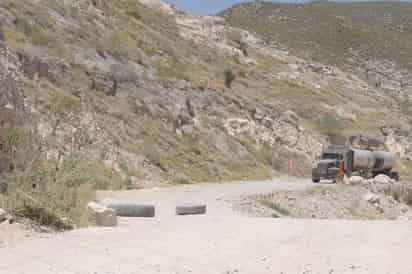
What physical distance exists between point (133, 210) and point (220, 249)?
5.11 meters

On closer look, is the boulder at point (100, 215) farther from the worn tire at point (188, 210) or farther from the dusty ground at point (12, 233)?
the worn tire at point (188, 210)

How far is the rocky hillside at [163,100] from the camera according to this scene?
30.0m

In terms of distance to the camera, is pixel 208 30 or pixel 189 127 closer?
Result: pixel 189 127

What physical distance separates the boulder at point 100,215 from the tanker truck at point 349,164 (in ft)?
86.4

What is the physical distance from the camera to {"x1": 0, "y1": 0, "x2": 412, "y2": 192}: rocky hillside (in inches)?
1179

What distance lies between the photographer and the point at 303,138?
48469 mm

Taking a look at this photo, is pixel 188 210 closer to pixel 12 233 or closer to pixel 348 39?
pixel 12 233

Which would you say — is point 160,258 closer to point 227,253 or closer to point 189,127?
point 227,253

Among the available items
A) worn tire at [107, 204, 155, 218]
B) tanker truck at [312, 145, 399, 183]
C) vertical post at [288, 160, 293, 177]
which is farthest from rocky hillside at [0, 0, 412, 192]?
tanker truck at [312, 145, 399, 183]

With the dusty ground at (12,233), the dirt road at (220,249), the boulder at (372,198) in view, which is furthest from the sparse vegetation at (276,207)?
the dusty ground at (12,233)

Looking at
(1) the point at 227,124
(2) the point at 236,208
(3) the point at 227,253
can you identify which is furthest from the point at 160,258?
(1) the point at 227,124

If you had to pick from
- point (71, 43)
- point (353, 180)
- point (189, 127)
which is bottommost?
point (353, 180)

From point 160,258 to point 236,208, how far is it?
11042 millimetres

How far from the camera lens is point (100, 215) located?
12766 millimetres
